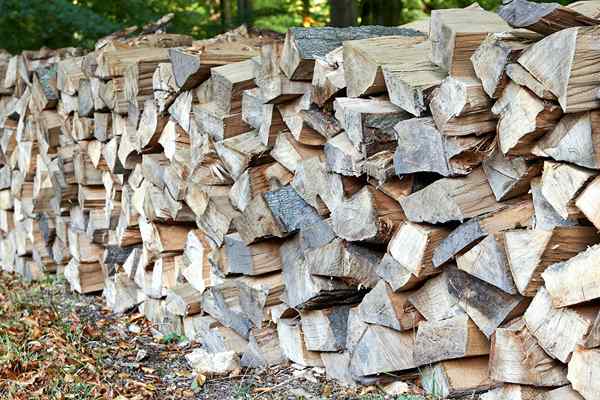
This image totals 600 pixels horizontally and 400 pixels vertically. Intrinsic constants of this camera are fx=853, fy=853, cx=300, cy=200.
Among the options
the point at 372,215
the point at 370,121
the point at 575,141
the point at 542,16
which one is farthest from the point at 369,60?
the point at 575,141

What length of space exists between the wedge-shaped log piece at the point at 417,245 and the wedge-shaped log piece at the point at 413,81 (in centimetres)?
41

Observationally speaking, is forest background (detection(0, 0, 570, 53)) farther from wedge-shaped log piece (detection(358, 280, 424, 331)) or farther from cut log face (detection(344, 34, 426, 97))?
wedge-shaped log piece (detection(358, 280, 424, 331))

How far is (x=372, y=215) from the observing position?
10.4ft

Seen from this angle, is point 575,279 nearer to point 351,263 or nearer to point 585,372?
point 585,372

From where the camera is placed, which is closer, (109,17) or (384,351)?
(384,351)

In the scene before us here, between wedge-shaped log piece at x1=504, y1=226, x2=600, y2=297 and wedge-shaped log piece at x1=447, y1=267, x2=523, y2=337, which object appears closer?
wedge-shaped log piece at x1=504, y1=226, x2=600, y2=297

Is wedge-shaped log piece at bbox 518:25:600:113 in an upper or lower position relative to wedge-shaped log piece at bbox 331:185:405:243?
upper

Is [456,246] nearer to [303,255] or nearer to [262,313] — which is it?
[303,255]

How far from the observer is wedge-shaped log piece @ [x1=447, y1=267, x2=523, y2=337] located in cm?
279

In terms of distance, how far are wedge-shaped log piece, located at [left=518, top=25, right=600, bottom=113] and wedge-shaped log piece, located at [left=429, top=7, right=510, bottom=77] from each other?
37cm

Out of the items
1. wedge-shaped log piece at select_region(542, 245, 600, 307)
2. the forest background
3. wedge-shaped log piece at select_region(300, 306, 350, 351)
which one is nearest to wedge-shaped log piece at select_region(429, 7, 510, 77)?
wedge-shaped log piece at select_region(542, 245, 600, 307)

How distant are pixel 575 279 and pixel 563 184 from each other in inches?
10.9

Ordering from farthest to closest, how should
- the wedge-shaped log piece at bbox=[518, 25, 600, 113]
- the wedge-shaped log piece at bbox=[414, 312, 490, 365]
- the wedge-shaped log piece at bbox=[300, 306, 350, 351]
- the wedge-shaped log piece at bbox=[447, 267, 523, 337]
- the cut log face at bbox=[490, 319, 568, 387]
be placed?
the wedge-shaped log piece at bbox=[300, 306, 350, 351], the wedge-shaped log piece at bbox=[414, 312, 490, 365], the wedge-shaped log piece at bbox=[447, 267, 523, 337], the cut log face at bbox=[490, 319, 568, 387], the wedge-shaped log piece at bbox=[518, 25, 600, 113]

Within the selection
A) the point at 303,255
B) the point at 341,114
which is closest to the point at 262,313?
the point at 303,255
